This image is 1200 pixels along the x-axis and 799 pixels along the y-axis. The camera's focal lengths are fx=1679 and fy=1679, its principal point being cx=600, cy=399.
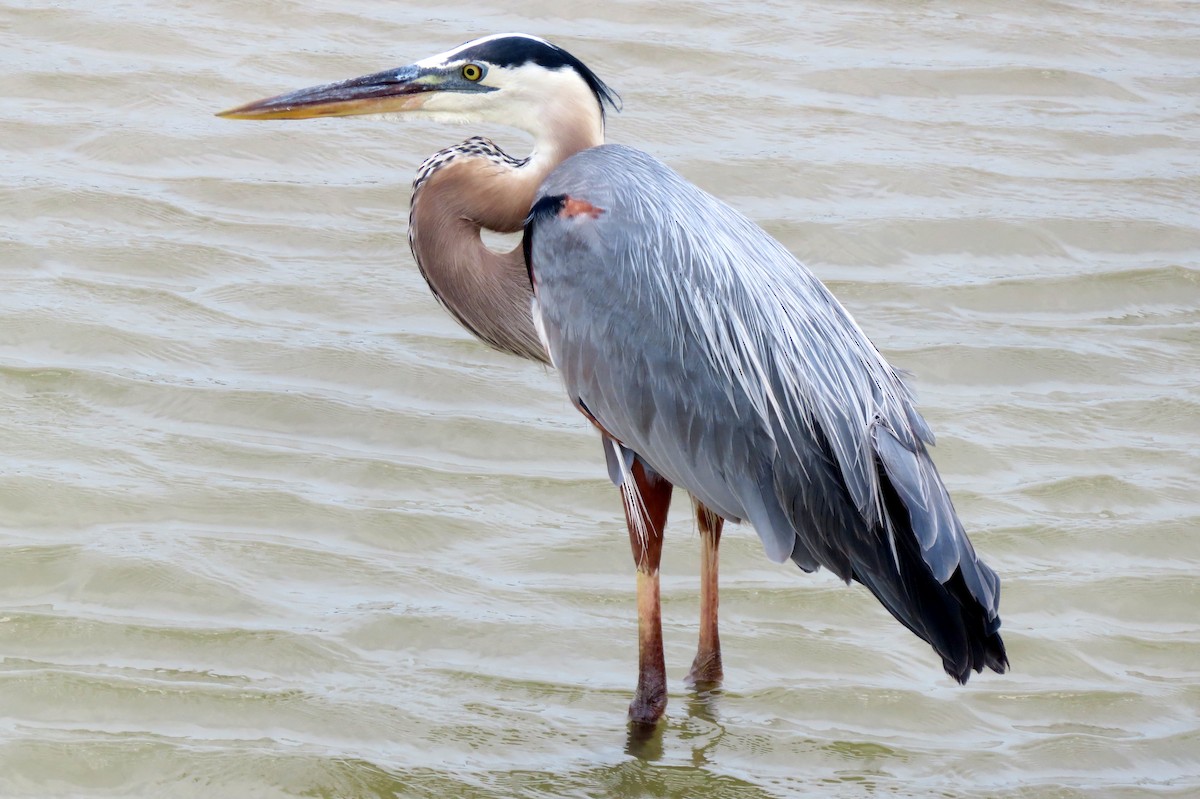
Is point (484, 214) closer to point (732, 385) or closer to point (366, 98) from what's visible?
point (366, 98)

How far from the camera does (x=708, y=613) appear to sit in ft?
13.3

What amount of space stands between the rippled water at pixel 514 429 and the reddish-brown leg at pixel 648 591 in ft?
0.35

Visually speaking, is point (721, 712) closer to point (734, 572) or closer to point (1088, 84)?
point (734, 572)

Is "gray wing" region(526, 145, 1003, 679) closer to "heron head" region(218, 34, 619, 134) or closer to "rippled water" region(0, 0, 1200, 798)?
"heron head" region(218, 34, 619, 134)

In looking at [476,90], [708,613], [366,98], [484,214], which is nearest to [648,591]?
[708,613]

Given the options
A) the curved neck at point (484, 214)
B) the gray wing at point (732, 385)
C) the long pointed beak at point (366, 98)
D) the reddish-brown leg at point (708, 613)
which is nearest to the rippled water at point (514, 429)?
the reddish-brown leg at point (708, 613)

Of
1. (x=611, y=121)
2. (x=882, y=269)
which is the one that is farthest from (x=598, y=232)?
(x=611, y=121)

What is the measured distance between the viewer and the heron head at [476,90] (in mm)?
4266

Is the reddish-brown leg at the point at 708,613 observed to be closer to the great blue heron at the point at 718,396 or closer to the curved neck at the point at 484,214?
the great blue heron at the point at 718,396

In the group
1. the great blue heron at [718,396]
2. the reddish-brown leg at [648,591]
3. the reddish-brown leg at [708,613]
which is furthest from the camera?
the reddish-brown leg at [708,613]

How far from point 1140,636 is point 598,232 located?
1774 mm

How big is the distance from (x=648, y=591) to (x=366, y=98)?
1486 mm

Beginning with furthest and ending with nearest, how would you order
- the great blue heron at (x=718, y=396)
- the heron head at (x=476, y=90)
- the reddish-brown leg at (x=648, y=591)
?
the heron head at (x=476, y=90)
the reddish-brown leg at (x=648, y=591)
the great blue heron at (x=718, y=396)

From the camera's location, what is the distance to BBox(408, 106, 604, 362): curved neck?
4.31 meters
